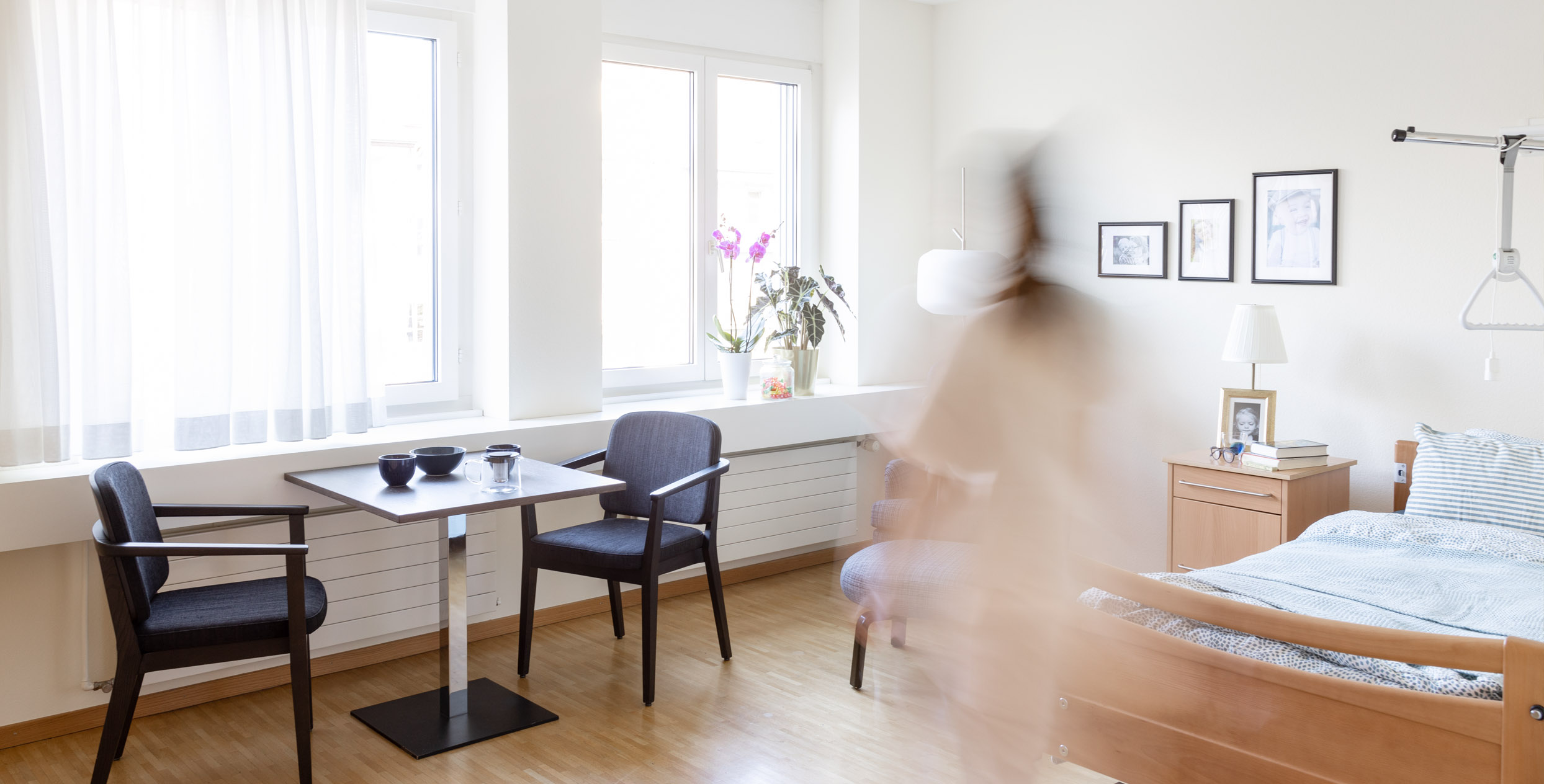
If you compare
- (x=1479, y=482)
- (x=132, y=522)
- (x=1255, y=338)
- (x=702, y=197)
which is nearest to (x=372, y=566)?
(x=132, y=522)

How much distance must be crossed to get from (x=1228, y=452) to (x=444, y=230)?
9.58ft

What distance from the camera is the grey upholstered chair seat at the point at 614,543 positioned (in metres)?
3.16

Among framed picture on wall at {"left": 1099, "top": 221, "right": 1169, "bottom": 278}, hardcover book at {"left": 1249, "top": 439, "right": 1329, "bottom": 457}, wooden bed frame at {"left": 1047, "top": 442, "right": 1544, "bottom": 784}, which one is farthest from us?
framed picture on wall at {"left": 1099, "top": 221, "right": 1169, "bottom": 278}

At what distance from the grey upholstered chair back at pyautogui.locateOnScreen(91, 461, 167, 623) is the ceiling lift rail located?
338 cm

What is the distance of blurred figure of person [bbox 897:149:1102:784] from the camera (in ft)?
2.99

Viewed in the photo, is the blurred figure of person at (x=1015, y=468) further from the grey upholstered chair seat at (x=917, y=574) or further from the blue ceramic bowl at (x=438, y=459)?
the blue ceramic bowl at (x=438, y=459)

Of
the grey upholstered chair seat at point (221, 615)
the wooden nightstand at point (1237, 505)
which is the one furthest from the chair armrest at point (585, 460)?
the wooden nightstand at point (1237, 505)

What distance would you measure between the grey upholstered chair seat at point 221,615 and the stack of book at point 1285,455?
114 inches

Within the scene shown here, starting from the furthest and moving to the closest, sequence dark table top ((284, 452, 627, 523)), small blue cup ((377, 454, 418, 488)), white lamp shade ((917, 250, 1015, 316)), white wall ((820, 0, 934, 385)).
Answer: white wall ((820, 0, 934, 385)) < small blue cup ((377, 454, 418, 488)) < dark table top ((284, 452, 627, 523)) < white lamp shade ((917, 250, 1015, 316))

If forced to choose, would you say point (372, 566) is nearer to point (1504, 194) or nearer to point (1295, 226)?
point (1295, 226)

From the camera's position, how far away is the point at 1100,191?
2.74ft

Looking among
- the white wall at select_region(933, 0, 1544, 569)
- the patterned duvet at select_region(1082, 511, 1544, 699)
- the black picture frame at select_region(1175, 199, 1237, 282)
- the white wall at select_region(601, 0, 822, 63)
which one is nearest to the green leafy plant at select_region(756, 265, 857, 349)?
the white wall at select_region(601, 0, 822, 63)

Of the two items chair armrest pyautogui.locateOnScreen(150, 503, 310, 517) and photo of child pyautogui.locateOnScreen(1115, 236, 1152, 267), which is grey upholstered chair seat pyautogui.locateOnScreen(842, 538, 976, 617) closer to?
chair armrest pyautogui.locateOnScreen(150, 503, 310, 517)

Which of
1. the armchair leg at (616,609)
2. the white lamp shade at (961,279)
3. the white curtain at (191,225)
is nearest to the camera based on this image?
the white lamp shade at (961,279)
